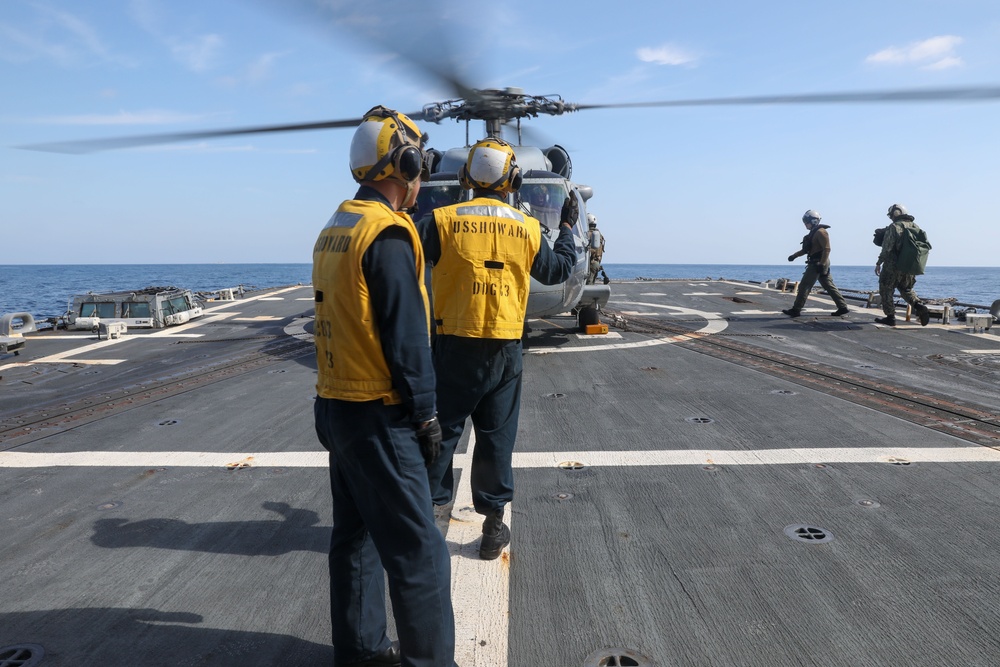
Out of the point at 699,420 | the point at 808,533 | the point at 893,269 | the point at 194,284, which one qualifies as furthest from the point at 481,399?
the point at 194,284

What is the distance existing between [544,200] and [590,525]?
597cm

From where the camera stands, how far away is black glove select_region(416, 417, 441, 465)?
212 centimetres

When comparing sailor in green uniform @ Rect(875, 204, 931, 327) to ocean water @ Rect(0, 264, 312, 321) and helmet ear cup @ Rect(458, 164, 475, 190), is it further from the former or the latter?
ocean water @ Rect(0, 264, 312, 321)

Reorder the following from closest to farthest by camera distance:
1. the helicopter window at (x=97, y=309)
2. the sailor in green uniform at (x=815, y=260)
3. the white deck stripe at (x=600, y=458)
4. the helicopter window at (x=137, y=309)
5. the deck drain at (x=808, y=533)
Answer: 1. the deck drain at (x=808, y=533)
2. the white deck stripe at (x=600, y=458)
3. the sailor in green uniform at (x=815, y=260)
4. the helicopter window at (x=97, y=309)
5. the helicopter window at (x=137, y=309)

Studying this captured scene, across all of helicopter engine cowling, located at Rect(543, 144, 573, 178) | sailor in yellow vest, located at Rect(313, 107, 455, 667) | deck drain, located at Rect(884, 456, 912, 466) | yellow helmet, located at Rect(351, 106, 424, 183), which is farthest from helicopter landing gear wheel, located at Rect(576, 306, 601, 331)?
sailor in yellow vest, located at Rect(313, 107, 455, 667)

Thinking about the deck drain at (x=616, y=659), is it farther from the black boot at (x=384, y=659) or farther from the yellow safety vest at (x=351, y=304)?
the yellow safety vest at (x=351, y=304)

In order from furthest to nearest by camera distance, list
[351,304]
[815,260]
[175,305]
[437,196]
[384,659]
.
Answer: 1. [175,305]
2. [815,260]
3. [437,196]
4. [384,659]
5. [351,304]

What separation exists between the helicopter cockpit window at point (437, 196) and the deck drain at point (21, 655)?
22.8 feet

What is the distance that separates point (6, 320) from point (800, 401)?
11456mm

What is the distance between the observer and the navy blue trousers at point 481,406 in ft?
9.87

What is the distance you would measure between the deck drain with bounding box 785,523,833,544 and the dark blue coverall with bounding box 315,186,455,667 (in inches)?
80.0

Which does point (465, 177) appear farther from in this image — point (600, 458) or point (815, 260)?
point (815, 260)

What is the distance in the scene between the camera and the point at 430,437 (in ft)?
6.98

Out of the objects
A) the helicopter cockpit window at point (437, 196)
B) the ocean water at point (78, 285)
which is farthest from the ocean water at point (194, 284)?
the helicopter cockpit window at point (437, 196)
